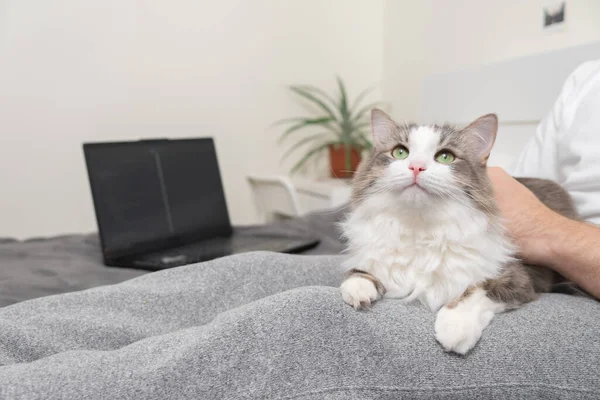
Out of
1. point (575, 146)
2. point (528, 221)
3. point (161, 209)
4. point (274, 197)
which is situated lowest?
point (274, 197)

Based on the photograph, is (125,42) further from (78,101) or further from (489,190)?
(489,190)

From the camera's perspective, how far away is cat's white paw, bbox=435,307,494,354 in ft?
2.24

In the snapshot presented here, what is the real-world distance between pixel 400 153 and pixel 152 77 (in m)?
1.76

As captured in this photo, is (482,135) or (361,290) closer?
(361,290)

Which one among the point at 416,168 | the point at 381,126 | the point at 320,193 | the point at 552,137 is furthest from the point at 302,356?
the point at 320,193

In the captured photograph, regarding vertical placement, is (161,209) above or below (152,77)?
Result: below

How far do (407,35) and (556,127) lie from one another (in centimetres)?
151

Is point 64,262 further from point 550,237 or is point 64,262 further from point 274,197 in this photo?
point 274,197

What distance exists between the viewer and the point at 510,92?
182 centimetres

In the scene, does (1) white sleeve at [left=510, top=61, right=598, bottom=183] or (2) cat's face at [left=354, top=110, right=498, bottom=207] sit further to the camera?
(1) white sleeve at [left=510, top=61, right=598, bottom=183]

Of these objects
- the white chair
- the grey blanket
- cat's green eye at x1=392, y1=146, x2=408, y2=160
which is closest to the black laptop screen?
the white chair

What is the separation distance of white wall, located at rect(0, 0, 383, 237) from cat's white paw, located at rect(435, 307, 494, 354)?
196cm

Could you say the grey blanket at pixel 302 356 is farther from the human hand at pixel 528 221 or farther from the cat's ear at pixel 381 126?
the cat's ear at pixel 381 126

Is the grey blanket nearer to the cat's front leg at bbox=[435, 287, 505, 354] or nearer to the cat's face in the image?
the cat's front leg at bbox=[435, 287, 505, 354]
